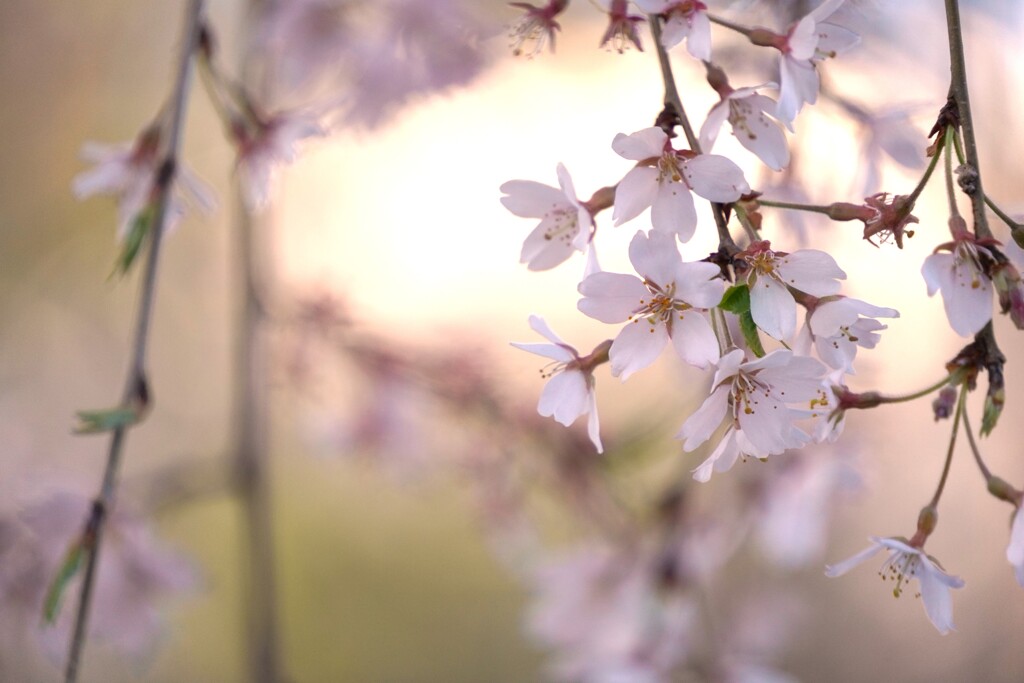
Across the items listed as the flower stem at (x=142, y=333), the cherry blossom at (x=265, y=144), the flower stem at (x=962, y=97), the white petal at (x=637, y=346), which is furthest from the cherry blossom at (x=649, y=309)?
the cherry blossom at (x=265, y=144)

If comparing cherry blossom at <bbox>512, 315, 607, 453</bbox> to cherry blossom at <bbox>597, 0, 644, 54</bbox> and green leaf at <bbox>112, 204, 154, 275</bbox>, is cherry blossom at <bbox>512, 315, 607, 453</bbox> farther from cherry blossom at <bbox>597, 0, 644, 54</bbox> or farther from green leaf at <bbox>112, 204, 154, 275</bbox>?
green leaf at <bbox>112, 204, 154, 275</bbox>

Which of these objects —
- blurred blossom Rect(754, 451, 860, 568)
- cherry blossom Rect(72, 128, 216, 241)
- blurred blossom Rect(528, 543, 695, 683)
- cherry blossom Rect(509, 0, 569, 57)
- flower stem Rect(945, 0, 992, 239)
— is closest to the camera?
flower stem Rect(945, 0, 992, 239)

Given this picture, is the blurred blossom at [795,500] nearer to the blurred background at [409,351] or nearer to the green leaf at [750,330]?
the blurred background at [409,351]

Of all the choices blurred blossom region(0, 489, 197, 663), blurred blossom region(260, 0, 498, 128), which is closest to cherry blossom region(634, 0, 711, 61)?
blurred blossom region(260, 0, 498, 128)

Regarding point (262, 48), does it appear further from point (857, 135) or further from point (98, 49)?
point (98, 49)

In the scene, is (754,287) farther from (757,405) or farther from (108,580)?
(108,580)

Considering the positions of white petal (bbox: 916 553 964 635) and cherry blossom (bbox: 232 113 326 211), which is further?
cherry blossom (bbox: 232 113 326 211)
